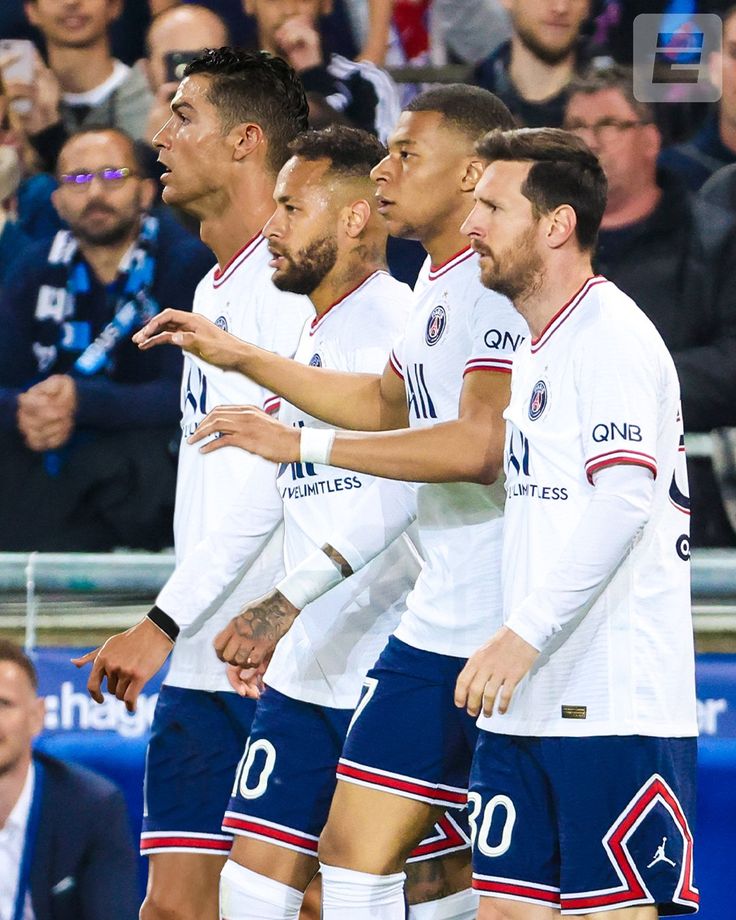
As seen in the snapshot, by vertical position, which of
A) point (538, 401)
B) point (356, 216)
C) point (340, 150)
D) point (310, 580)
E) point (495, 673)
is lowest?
point (495, 673)

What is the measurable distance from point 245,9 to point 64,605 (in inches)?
82.4

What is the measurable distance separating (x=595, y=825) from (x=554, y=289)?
79cm

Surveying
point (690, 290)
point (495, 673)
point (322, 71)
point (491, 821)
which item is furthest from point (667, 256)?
point (495, 673)

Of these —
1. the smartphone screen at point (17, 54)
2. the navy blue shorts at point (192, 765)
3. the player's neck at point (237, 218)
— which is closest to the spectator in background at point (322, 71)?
the smartphone screen at point (17, 54)

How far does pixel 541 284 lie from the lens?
94.6 inches

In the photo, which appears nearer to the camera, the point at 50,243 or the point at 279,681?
the point at 279,681

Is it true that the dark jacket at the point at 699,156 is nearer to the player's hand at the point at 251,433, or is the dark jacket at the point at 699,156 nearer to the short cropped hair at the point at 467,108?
the short cropped hair at the point at 467,108

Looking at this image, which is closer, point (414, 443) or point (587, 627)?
point (587, 627)

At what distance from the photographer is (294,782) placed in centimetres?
295

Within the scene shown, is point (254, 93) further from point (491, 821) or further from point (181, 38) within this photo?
point (181, 38)

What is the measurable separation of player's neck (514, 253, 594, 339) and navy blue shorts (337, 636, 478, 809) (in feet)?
2.11

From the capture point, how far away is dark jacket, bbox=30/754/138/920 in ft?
11.0

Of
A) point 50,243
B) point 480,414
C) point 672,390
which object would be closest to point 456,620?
point 480,414

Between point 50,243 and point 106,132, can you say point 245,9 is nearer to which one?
point 106,132
